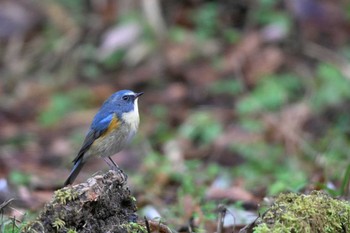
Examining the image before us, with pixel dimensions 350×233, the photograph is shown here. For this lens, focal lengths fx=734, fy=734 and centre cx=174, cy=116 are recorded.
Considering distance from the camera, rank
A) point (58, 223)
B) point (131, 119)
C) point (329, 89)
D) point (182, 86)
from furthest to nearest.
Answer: point (182, 86) → point (329, 89) → point (131, 119) → point (58, 223)

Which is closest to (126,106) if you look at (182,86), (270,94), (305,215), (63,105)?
(305,215)

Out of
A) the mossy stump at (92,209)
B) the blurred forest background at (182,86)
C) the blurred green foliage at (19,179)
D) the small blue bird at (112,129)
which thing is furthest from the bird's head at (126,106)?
the mossy stump at (92,209)

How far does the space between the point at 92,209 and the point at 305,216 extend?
3.82 feet

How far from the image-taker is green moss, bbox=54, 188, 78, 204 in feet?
12.9

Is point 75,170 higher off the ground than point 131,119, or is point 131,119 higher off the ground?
point 131,119

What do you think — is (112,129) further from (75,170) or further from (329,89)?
(329,89)

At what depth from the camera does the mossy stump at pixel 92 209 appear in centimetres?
391

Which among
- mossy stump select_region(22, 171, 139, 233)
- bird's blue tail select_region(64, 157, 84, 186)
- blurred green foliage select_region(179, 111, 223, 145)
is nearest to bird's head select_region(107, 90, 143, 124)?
bird's blue tail select_region(64, 157, 84, 186)

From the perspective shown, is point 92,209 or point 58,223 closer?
point 58,223

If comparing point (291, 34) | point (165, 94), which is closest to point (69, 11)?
point (165, 94)

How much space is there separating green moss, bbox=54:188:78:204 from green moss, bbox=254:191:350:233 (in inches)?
39.1

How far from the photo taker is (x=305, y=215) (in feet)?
13.0

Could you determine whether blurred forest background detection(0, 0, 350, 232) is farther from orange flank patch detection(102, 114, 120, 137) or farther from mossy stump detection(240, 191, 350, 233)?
mossy stump detection(240, 191, 350, 233)

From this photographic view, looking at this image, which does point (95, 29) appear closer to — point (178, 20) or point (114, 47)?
point (114, 47)
